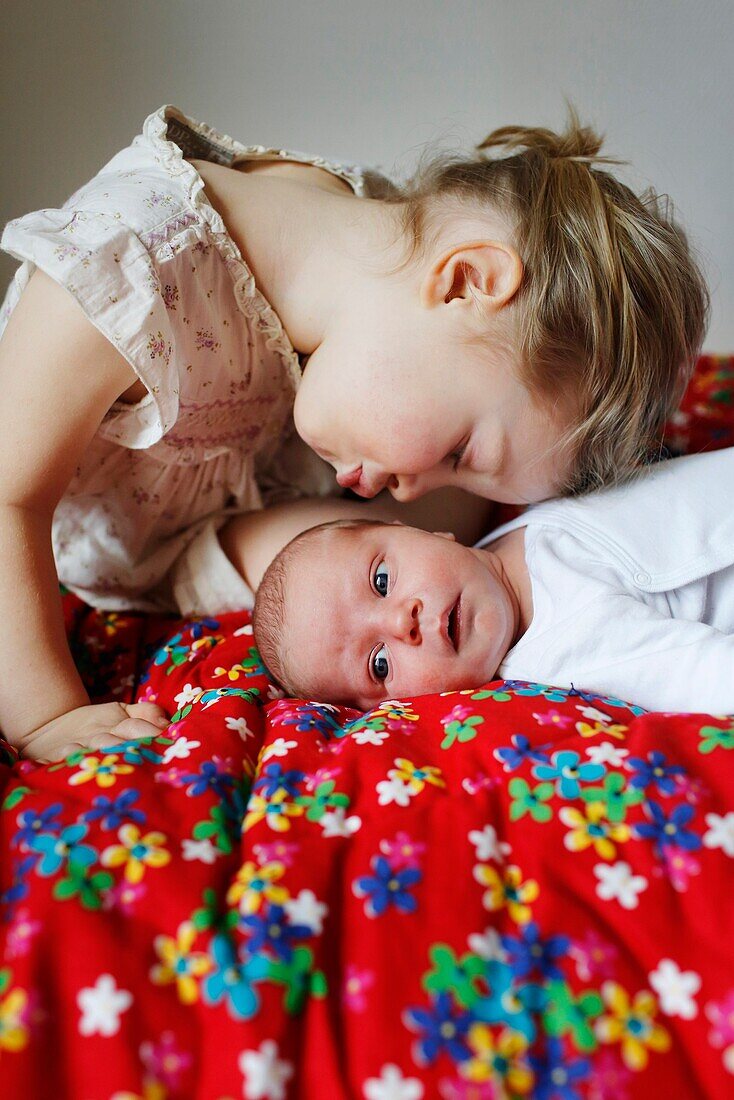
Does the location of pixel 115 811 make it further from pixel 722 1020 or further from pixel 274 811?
pixel 722 1020

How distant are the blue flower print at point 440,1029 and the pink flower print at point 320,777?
0.72 feet

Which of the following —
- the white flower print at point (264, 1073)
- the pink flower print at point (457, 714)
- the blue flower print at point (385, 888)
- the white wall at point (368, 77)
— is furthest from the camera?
the white wall at point (368, 77)

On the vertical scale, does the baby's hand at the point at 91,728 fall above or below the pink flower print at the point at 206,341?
below

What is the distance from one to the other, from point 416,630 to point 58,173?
4.42ft

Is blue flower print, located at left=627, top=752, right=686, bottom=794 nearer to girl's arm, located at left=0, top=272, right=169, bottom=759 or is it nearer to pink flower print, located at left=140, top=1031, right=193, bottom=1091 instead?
pink flower print, located at left=140, top=1031, right=193, bottom=1091

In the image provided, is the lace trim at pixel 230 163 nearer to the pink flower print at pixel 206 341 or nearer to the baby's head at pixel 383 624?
the pink flower print at pixel 206 341

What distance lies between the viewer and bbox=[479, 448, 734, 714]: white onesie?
938 millimetres

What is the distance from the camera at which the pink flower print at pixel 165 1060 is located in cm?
54

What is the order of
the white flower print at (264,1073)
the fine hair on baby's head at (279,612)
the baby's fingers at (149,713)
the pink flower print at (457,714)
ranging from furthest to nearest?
the fine hair on baby's head at (279,612), the baby's fingers at (149,713), the pink flower print at (457,714), the white flower print at (264,1073)

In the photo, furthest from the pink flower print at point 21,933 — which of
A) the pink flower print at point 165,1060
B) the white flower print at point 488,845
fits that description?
the white flower print at point 488,845

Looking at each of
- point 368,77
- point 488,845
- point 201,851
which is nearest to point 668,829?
point 488,845

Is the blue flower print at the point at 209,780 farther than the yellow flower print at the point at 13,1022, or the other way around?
the blue flower print at the point at 209,780

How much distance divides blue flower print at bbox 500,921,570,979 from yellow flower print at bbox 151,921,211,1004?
196 millimetres

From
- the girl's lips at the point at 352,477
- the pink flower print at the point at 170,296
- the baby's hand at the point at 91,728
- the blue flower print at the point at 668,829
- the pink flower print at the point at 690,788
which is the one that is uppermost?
the pink flower print at the point at 170,296
